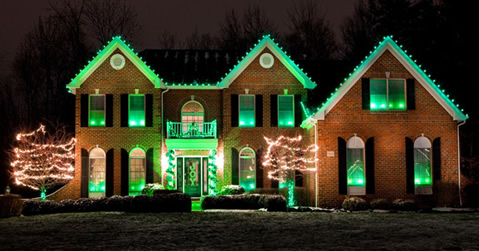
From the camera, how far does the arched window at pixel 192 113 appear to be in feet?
95.4

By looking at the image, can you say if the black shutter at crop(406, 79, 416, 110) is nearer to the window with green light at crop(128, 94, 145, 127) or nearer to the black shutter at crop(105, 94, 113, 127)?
the window with green light at crop(128, 94, 145, 127)

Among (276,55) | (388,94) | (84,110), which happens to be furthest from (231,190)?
(84,110)

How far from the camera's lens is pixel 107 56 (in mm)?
28422

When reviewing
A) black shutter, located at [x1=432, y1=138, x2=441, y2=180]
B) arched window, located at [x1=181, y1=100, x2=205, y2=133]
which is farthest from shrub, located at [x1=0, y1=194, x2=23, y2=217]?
black shutter, located at [x1=432, y1=138, x2=441, y2=180]

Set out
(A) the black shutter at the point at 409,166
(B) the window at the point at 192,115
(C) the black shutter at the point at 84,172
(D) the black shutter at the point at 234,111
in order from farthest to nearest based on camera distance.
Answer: (B) the window at the point at 192,115 → (D) the black shutter at the point at 234,111 → (C) the black shutter at the point at 84,172 → (A) the black shutter at the point at 409,166

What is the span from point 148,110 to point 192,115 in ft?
7.22

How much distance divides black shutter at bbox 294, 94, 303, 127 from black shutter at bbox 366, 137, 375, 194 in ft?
13.9

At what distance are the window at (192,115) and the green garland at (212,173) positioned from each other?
1.50 m

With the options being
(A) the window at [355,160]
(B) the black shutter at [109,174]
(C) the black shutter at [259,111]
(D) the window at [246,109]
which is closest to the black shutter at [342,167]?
(A) the window at [355,160]

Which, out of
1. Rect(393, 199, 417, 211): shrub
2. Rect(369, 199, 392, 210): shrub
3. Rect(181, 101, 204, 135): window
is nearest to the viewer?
Rect(393, 199, 417, 211): shrub

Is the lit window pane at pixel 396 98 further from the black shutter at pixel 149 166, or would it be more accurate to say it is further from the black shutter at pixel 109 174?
the black shutter at pixel 109 174

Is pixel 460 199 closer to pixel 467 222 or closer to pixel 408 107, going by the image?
pixel 408 107

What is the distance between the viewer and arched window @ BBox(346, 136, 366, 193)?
25.8 metres

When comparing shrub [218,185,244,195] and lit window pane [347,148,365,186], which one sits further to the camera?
shrub [218,185,244,195]
